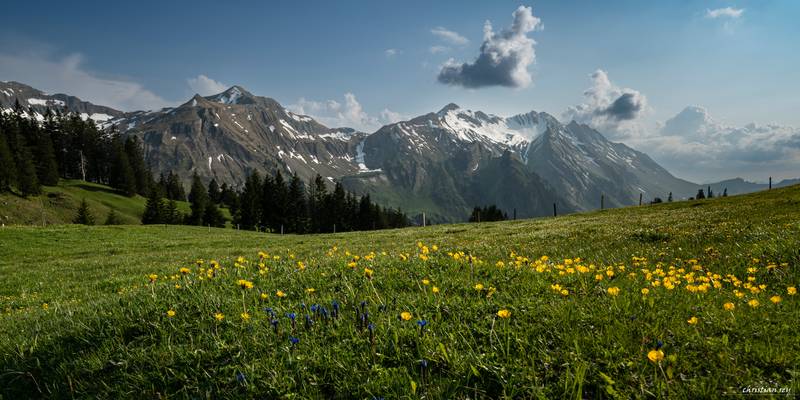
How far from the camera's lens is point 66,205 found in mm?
86562

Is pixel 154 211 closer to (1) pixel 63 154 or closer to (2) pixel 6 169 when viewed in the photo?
(2) pixel 6 169

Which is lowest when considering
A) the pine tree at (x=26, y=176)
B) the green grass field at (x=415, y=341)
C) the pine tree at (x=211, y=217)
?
the pine tree at (x=211, y=217)

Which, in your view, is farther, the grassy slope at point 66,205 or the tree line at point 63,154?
the tree line at point 63,154

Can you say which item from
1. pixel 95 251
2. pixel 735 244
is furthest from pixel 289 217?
pixel 735 244

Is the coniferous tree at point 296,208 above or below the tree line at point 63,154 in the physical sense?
below

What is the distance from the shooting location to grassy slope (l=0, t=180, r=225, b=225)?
240 ft

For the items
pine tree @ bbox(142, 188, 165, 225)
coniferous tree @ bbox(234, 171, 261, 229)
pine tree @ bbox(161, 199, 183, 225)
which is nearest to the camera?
pine tree @ bbox(142, 188, 165, 225)

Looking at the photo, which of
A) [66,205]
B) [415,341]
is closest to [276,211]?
[66,205]

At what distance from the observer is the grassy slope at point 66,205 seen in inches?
2884

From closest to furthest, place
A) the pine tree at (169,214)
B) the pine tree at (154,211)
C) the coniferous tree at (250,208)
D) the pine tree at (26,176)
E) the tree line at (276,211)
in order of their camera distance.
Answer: the pine tree at (26,176), the pine tree at (154,211), the pine tree at (169,214), the coniferous tree at (250,208), the tree line at (276,211)

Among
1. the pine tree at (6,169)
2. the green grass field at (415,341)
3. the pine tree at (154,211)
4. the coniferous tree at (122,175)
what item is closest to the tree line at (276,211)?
the pine tree at (154,211)

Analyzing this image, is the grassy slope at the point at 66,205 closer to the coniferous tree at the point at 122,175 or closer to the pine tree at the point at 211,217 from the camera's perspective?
the coniferous tree at the point at 122,175

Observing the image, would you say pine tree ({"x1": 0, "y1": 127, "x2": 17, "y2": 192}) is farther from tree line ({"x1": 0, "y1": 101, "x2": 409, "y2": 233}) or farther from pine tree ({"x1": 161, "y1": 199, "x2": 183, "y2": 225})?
pine tree ({"x1": 161, "y1": 199, "x2": 183, "y2": 225})

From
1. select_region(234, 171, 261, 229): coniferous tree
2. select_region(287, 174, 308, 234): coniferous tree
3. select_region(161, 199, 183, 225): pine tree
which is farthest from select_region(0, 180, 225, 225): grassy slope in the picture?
select_region(287, 174, 308, 234): coniferous tree
